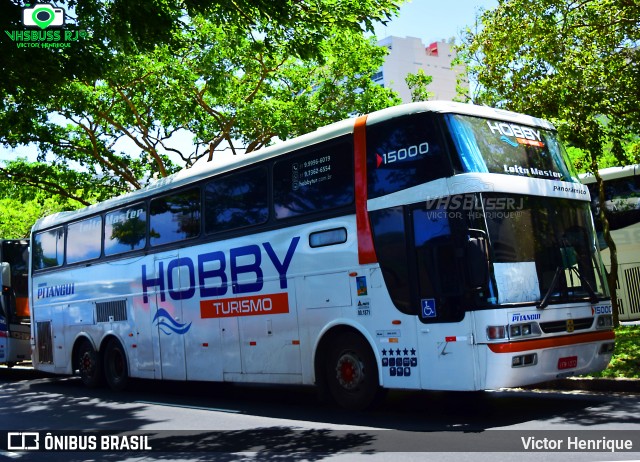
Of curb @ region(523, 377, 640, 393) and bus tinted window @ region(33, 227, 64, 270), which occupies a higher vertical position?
bus tinted window @ region(33, 227, 64, 270)

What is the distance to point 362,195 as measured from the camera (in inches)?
365

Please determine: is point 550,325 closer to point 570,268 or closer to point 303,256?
point 570,268

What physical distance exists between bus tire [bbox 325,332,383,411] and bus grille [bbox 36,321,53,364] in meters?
9.06

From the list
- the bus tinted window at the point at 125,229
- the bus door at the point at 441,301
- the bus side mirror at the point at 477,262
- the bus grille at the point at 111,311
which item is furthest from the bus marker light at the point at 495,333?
the bus grille at the point at 111,311

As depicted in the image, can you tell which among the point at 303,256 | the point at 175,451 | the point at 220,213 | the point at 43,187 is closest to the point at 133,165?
the point at 43,187

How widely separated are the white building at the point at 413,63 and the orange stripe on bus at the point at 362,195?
3341 inches

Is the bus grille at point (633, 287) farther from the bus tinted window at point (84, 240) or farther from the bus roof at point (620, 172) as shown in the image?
the bus tinted window at point (84, 240)

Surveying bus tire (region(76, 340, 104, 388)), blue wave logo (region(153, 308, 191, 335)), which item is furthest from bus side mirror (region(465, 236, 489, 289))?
bus tire (region(76, 340, 104, 388))

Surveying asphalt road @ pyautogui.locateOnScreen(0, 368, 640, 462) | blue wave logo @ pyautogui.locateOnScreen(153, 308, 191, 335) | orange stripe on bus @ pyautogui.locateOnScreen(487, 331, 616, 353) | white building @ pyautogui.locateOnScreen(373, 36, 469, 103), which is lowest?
asphalt road @ pyautogui.locateOnScreen(0, 368, 640, 462)

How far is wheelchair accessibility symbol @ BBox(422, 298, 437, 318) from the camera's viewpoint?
27.6 feet

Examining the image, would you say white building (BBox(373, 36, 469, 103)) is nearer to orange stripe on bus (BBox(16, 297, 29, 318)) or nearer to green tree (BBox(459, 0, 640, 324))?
orange stripe on bus (BBox(16, 297, 29, 318))

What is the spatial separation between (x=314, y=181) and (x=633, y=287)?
41.1ft

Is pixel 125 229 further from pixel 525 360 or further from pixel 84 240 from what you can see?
pixel 525 360

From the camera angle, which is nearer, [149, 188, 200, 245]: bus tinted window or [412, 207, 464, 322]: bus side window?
[412, 207, 464, 322]: bus side window
